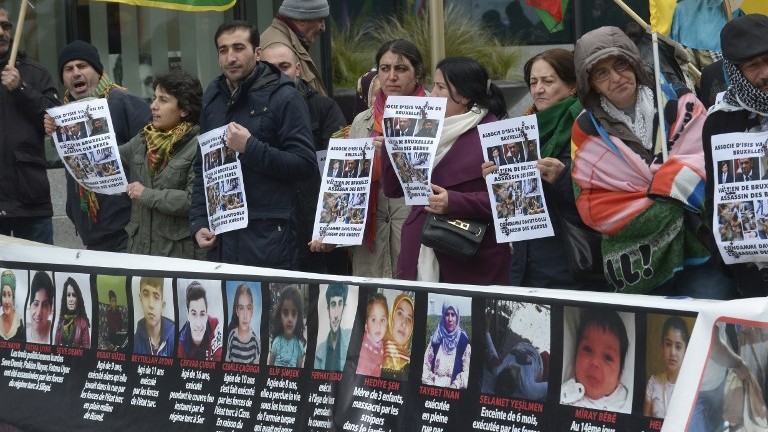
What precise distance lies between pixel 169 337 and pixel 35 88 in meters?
3.11

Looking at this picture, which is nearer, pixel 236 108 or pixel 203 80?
pixel 236 108

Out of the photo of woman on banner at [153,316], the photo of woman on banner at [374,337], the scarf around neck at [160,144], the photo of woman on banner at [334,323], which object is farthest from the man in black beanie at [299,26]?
the photo of woman on banner at [374,337]

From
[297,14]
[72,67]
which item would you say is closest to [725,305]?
[297,14]

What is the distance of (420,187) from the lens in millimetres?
6574

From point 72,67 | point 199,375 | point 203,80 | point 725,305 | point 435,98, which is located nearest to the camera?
point 725,305

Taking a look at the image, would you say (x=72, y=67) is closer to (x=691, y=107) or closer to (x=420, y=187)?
(x=420, y=187)

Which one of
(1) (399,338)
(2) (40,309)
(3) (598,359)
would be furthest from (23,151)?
(3) (598,359)

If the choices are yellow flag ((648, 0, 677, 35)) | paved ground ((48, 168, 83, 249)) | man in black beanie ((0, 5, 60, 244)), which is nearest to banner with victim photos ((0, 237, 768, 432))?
man in black beanie ((0, 5, 60, 244))

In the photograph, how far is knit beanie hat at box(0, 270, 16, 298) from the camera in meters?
6.82

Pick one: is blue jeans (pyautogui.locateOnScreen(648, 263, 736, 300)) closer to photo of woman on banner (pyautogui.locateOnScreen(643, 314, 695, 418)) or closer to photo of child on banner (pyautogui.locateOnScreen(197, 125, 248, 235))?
photo of woman on banner (pyautogui.locateOnScreen(643, 314, 695, 418))

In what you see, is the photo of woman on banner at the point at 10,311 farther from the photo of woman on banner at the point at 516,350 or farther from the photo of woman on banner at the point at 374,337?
the photo of woman on banner at the point at 516,350

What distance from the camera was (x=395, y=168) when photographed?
21.9 ft

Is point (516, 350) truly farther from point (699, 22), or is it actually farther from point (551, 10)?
point (551, 10)

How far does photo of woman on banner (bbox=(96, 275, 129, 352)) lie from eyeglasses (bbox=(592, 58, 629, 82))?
2382 millimetres
